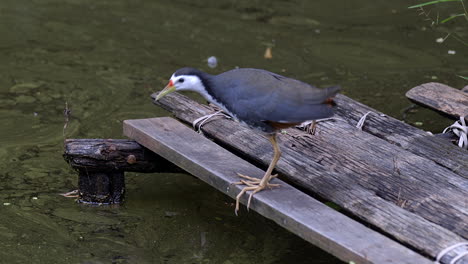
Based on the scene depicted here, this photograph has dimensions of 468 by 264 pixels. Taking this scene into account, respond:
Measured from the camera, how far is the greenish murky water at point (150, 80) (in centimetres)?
394

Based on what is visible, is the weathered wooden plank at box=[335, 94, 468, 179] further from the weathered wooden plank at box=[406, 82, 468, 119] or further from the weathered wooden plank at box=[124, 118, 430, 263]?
the weathered wooden plank at box=[124, 118, 430, 263]

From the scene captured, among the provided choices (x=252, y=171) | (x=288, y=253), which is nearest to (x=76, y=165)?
(x=252, y=171)

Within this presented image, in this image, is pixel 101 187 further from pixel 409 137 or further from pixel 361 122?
pixel 409 137

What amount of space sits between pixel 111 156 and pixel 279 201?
1249 mm

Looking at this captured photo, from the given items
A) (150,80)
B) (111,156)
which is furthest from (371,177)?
(150,80)

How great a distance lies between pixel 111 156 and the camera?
4141 millimetres

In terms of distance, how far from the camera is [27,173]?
15.3 feet

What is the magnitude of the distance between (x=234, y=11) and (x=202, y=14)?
15.3 inches

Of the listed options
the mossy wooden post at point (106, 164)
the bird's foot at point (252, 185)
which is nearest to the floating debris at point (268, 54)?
the mossy wooden post at point (106, 164)

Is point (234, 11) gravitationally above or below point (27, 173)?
above

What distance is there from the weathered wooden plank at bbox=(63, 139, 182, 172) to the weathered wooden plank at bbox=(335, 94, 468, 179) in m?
1.17

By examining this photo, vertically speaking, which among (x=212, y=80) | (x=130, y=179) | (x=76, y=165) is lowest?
(x=130, y=179)

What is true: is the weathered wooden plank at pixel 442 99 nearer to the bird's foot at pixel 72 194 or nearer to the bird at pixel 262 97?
the bird at pixel 262 97

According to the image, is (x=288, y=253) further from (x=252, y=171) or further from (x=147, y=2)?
(x=147, y=2)
